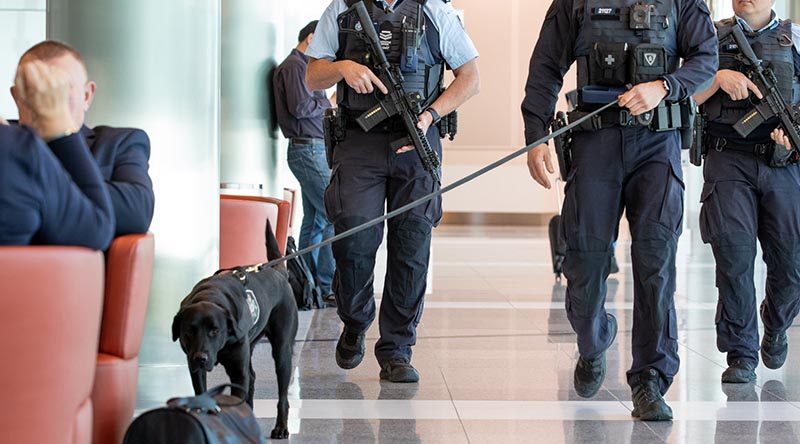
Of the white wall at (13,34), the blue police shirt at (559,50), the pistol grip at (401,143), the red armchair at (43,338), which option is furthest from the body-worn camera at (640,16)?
the white wall at (13,34)

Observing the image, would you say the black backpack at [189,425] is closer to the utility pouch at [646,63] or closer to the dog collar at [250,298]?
the dog collar at [250,298]

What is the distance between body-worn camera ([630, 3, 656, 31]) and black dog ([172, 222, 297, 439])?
1482mm

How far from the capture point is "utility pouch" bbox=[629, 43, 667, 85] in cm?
387

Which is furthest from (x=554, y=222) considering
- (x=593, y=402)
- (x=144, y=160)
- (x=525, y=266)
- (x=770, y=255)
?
(x=144, y=160)

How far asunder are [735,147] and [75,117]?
3029 millimetres

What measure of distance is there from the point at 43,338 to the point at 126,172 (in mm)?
744

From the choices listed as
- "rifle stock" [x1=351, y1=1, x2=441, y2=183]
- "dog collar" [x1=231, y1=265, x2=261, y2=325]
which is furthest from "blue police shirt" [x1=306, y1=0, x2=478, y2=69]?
"dog collar" [x1=231, y1=265, x2=261, y2=325]

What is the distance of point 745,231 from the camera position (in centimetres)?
472

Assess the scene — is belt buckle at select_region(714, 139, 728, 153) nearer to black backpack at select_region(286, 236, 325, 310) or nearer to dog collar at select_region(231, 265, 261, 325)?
dog collar at select_region(231, 265, 261, 325)

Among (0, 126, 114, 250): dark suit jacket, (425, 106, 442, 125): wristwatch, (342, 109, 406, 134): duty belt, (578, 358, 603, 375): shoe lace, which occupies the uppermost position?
(425, 106, 442, 125): wristwatch

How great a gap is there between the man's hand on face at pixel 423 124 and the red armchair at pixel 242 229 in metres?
1.35

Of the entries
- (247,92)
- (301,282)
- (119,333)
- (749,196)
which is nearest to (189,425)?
(119,333)

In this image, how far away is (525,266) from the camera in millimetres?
10953

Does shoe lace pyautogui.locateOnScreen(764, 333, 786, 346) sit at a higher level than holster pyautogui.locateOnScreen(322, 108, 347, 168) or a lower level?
lower
